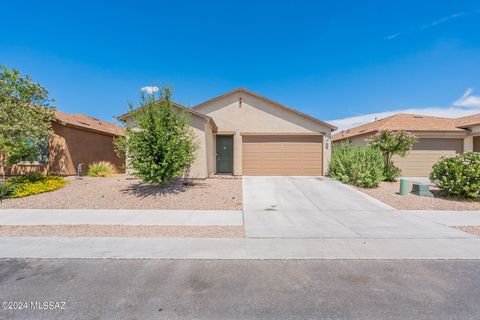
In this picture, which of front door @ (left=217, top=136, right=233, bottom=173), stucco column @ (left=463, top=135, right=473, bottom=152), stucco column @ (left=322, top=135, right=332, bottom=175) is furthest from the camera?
stucco column @ (left=463, top=135, right=473, bottom=152)

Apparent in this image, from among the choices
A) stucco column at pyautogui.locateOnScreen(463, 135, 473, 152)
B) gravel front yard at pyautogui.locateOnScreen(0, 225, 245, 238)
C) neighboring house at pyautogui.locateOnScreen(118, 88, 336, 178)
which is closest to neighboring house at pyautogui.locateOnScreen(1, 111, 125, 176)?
neighboring house at pyautogui.locateOnScreen(118, 88, 336, 178)

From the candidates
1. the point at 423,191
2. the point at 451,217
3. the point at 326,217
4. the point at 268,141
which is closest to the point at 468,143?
the point at 423,191

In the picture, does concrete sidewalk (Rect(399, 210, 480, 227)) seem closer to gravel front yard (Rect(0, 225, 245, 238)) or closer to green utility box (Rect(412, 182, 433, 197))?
green utility box (Rect(412, 182, 433, 197))

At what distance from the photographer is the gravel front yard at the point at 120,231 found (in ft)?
16.9

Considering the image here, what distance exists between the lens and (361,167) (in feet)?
36.1

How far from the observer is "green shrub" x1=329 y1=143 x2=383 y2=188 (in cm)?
1068

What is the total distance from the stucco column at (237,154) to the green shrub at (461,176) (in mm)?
9558

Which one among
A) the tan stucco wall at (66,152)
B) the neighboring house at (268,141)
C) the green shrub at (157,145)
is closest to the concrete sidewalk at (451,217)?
the neighboring house at (268,141)

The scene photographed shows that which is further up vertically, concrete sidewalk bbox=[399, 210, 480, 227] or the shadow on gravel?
the shadow on gravel

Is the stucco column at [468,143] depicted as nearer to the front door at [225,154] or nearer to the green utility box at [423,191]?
the green utility box at [423,191]

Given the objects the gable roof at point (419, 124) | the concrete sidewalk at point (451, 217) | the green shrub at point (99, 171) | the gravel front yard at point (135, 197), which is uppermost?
the gable roof at point (419, 124)

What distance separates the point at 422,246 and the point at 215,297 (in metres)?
4.40

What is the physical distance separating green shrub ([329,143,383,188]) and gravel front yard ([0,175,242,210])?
581cm

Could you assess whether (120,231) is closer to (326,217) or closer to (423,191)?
(326,217)
